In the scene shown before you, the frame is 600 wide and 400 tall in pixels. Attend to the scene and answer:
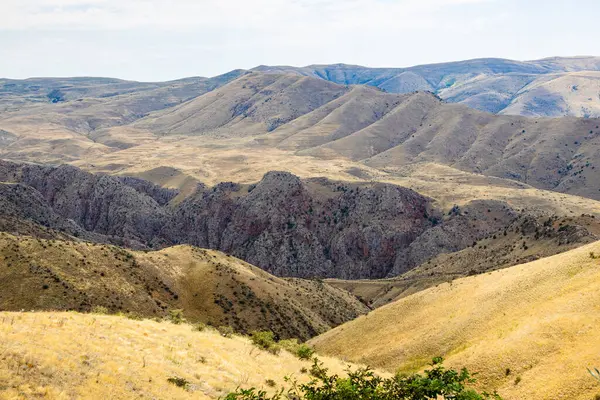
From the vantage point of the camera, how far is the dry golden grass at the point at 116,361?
61.7 feet

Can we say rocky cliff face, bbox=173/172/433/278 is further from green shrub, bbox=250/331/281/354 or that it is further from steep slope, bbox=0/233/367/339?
green shrub, bbox=250/331/281/354

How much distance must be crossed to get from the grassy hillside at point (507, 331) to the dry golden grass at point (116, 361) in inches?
380

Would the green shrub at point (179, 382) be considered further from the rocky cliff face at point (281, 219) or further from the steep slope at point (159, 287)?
the rocky cliff face at point (281, 219)

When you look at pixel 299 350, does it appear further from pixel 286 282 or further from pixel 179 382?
pixel 286 282

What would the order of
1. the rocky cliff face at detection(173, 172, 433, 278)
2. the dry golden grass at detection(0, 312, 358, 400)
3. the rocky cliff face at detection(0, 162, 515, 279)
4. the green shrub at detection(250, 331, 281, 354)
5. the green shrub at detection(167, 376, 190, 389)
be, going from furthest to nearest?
the rocky cliff face at detection(173, 172, 433, 278), the rocky cliff face at detection(0, 162, 515, 279), the green shrub at detection(250, 331, 281, 354), the green shrub at detection(167, 376, 190, 389), the dry golden grass at detection(0, 312, 358, 400)

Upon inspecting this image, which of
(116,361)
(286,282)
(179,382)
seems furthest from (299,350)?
(286,282)

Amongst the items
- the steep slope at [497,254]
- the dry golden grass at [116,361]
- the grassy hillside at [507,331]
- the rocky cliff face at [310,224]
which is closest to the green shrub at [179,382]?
the dry golden grass at [116,361]

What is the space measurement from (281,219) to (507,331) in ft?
405

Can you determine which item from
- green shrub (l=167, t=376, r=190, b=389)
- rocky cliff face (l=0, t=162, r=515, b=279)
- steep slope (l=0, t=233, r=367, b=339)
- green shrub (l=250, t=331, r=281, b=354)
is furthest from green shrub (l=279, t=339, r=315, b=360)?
rocky cliff face (l=0, t=162, r=515, b=279)

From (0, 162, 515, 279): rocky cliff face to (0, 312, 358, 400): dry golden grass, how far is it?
10165 cm

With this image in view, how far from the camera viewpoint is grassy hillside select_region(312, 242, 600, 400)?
25906 mm

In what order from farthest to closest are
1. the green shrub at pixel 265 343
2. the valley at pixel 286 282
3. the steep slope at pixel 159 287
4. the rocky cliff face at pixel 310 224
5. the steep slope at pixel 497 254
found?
the rocky cliff face at pixel 310 224, the steep slope at pixel 497 254, the steep slope at pixel 159 287, the green shrub at pixel 265 343, the valley at pixel 286 282

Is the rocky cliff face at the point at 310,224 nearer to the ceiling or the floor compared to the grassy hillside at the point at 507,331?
nearer to the floor

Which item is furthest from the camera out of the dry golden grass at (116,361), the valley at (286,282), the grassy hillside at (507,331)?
the grassy hillside at (507,331)
